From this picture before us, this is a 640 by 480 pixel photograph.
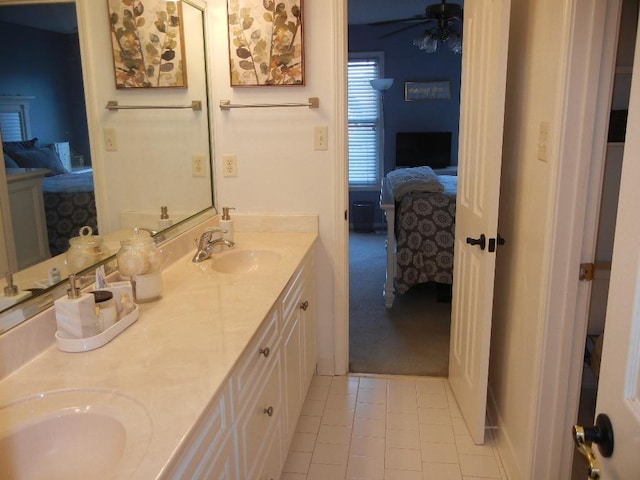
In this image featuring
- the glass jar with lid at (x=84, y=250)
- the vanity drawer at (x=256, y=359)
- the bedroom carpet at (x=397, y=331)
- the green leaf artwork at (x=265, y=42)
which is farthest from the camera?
the bedroom carpet at (x=397, y=331)

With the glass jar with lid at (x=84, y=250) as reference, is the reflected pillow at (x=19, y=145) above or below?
above

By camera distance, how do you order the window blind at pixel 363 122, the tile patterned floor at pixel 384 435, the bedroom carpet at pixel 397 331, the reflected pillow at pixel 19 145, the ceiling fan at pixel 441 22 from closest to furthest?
the reflected pillow at pixel 19 145 → the tile patterned floor at pixel 384 435 → the bedroom carpet at pixel 397 331 → the ceiling fan at pixel 441 22 → the window blind at pixel 363 122

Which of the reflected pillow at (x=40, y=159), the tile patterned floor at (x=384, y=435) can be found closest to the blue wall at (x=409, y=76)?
the tile patterned floor at (x=384, y=435)

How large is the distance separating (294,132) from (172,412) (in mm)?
1886

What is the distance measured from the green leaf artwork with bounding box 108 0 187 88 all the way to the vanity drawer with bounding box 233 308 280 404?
1.05 m

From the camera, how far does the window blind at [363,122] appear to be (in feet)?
22.4

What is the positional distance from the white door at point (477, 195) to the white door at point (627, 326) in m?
1.25

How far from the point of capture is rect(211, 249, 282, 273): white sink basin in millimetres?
2357

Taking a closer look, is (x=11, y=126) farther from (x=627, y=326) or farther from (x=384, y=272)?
(x=384, y=272)

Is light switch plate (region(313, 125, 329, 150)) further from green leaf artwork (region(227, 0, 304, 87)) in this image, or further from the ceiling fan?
the ceiling fan

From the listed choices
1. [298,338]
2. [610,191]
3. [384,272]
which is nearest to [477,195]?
[610,191]

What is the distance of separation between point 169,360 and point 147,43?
1.47m

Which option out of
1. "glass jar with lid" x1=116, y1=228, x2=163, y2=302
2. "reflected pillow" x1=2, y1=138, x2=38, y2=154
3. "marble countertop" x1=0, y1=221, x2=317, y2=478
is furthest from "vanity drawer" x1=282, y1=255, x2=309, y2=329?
"reflected pillow" x1=2, y1=138, x2=38, y2=154

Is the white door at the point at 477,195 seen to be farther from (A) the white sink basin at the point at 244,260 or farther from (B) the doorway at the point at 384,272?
(A) the white sink basin at the point at 244,260
